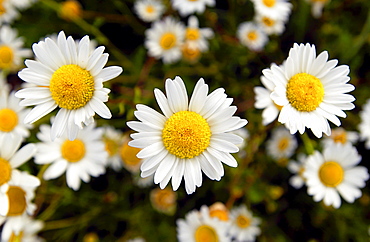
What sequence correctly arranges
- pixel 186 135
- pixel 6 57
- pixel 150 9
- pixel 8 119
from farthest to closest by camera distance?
pixel 150 9 → pixel 6 57 → pixel 8 119 → pixel 186 135

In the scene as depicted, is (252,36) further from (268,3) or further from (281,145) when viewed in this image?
(281,145)

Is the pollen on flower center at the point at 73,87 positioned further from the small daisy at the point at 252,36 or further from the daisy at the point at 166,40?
the small daisy at the point at 252,36

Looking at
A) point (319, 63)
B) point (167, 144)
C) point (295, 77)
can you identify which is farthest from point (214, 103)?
point (319, 63)

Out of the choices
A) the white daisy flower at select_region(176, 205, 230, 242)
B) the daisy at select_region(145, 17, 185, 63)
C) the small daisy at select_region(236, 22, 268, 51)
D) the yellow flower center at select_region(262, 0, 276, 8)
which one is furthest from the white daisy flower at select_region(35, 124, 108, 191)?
the yellow flower center at select_region(262, 0, 276, 8)

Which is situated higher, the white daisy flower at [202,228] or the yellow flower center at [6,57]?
the yellow flower center at [6,57]

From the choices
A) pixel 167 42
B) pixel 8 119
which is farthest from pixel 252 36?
pixel 8 119

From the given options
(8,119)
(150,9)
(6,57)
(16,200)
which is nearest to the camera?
(16,200)

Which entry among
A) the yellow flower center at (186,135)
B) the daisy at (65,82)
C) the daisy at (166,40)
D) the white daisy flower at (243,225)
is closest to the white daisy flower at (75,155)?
the daisy at (65,82)
